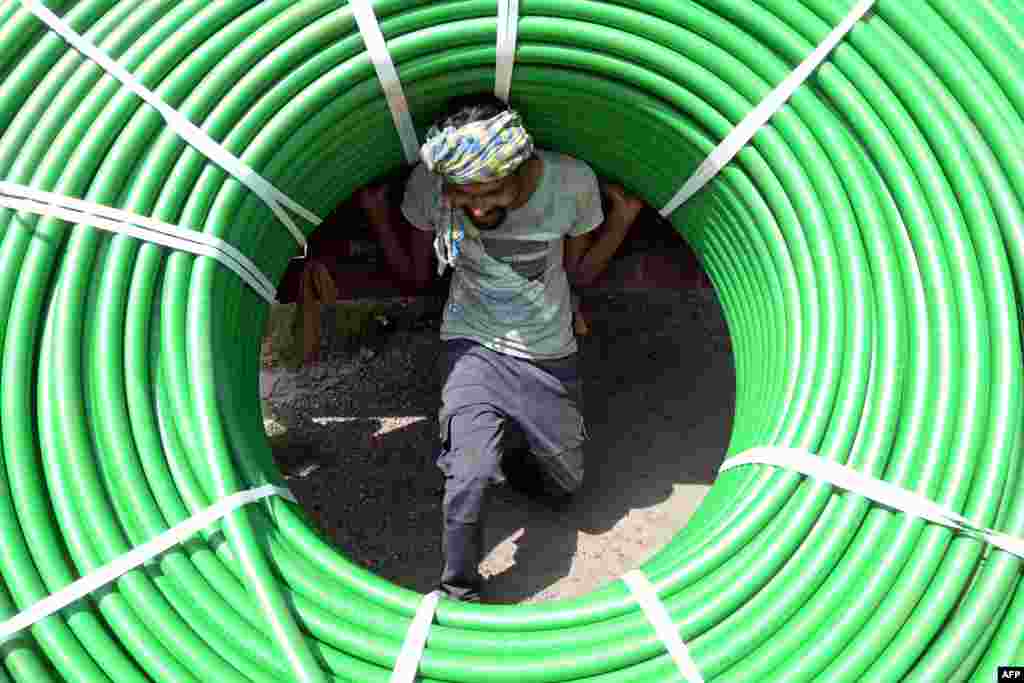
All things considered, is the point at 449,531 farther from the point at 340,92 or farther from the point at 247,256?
the point at 340,92

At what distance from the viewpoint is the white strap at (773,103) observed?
6.47 feet

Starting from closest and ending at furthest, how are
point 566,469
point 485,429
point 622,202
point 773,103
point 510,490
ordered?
point 773,103
point 485,429
point 622,202
point 566,469
point 510,490

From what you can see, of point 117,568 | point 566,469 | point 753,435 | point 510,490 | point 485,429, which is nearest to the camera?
point 117,568

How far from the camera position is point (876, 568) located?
1.78 metres

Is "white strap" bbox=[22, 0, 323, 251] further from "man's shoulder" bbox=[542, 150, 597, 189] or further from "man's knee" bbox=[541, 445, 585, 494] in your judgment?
"man's knee" bbox=[541, 445, 585, 494]

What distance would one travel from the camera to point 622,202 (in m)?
2.73

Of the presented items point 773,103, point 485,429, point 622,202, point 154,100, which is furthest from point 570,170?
point 154,100

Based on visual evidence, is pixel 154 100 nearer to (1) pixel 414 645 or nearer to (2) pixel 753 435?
(1) pixel 414 645

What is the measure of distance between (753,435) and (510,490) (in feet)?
Result: 3.97

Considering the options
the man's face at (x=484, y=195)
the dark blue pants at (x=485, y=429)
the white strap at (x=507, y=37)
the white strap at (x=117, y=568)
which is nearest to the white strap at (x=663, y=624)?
the dark blue pants at (x=485, y=429)

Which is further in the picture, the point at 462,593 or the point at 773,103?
the point at 462,593

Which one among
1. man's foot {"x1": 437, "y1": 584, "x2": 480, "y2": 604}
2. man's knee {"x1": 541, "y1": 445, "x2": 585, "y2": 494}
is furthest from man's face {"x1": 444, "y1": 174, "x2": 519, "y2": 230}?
man's foot {"x1": 437, "y1": 584, "x2": 480, "y2": 604}

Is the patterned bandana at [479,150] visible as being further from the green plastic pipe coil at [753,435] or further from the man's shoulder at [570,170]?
the man's shoulder at [570,170]

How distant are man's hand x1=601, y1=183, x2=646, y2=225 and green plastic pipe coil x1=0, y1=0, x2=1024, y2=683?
540mm
